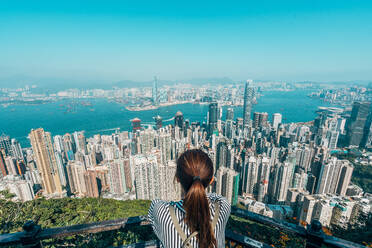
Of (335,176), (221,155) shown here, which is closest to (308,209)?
(335,176)

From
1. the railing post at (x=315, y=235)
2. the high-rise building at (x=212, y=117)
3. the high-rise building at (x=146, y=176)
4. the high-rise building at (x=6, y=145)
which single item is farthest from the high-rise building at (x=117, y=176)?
the high-rise building at (x=212, y=117)

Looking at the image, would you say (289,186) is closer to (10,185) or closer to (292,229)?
(292,229)

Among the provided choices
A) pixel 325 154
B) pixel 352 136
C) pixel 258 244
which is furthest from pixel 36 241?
pixel 352 136

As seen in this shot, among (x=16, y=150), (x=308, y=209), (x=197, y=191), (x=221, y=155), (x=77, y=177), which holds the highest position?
(x=197, y=191)

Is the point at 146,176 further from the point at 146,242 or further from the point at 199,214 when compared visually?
the point at 199,214

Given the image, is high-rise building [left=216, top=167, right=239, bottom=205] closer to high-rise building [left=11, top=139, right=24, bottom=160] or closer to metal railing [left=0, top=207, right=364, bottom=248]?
metal railing [left=0, top=207, right=364, bottom=248]

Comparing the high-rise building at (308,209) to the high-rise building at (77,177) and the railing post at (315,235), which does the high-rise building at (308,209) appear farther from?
the high-rise building at (77,177)
